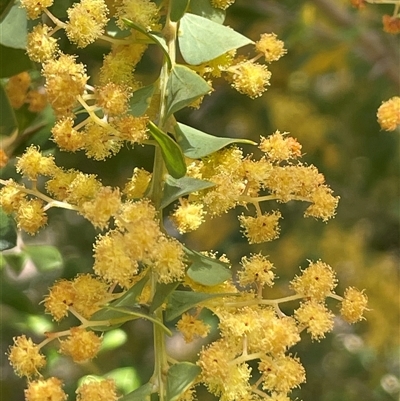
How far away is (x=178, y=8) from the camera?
59cm

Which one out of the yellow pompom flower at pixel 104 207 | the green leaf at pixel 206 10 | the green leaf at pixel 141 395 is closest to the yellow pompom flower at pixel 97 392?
the green leaf at pixel 141 395

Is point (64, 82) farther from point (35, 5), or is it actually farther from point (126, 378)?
point (126, 378)

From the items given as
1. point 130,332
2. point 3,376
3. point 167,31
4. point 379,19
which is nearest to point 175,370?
point 167,31

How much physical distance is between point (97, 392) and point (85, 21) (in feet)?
0.91

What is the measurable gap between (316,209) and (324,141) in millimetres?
677

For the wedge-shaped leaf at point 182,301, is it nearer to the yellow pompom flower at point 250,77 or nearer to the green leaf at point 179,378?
the green leaf at point 179,378

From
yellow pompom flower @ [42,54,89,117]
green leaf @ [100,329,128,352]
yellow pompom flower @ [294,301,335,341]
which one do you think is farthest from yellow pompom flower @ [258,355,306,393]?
green leaf @ [100,329,128,352]

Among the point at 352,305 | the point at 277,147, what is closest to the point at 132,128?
the point at 277,147

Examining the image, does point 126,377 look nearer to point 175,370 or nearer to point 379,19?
point 175,370

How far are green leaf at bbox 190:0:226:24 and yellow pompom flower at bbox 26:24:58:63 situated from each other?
5.3 inches

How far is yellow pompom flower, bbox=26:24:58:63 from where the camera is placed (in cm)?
58

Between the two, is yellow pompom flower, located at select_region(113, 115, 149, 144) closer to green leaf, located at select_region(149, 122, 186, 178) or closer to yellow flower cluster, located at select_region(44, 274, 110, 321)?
green leaf, located at select_region(149, 122, 186, 178)

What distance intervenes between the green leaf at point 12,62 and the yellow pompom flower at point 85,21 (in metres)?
0.17

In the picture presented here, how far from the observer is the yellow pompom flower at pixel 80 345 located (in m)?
0.54
